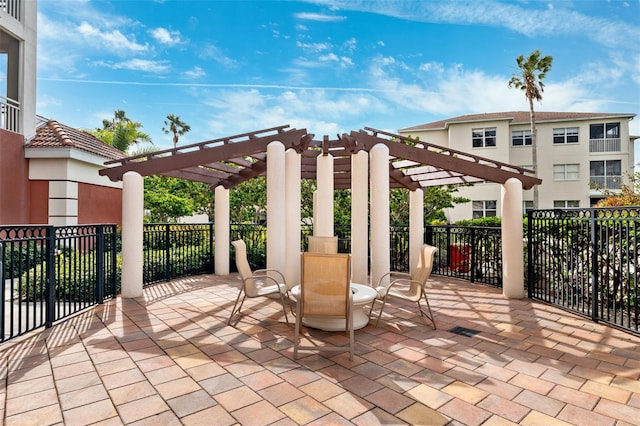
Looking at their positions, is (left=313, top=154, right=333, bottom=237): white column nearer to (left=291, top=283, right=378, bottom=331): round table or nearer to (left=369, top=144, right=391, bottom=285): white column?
(left=369, top=144, right=391, bottom=285): white column

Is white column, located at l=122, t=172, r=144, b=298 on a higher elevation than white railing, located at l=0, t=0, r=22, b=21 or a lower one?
lower

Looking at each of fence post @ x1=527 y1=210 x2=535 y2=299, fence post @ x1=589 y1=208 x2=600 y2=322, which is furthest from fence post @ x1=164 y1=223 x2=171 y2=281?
fence post @ x1=589 y1=208 x2=600 y2=322

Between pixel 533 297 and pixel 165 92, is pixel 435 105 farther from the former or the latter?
pixel 533 297

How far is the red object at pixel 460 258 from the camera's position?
8.98 metres

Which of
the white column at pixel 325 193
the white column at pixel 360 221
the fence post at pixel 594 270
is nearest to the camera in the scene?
the fence post at pixel 594 270

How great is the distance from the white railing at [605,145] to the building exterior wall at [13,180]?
28.0 metres

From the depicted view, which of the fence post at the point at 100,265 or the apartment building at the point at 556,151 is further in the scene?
the apartment building at the point at 556,151

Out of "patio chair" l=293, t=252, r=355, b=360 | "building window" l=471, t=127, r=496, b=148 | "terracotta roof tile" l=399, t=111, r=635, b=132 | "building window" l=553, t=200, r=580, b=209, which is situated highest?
"terracotta roof tile" l=399, t=111, r=635, b=132

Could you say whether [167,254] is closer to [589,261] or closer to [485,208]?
[589,261]

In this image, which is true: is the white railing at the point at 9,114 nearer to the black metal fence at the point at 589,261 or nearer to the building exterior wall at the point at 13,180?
the building exterior wall at the point at 13,180

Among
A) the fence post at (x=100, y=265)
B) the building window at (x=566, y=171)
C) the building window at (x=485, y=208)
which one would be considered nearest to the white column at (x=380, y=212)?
the fence post at (x=100, y=265)

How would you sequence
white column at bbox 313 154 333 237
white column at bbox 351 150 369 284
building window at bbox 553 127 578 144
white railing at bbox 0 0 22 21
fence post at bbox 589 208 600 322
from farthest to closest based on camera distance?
1. building window at bbox 553 127 578 144
2. white railing at bbox 0 0 22 21
3. white column at bbox 313 154 333 237
4. white column at bbox 351 150 369 284
5. fence post at bbox 589 208 600 322

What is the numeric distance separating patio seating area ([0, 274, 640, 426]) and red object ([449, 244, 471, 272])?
3.65 meters

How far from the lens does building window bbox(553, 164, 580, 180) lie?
70.4 feet
